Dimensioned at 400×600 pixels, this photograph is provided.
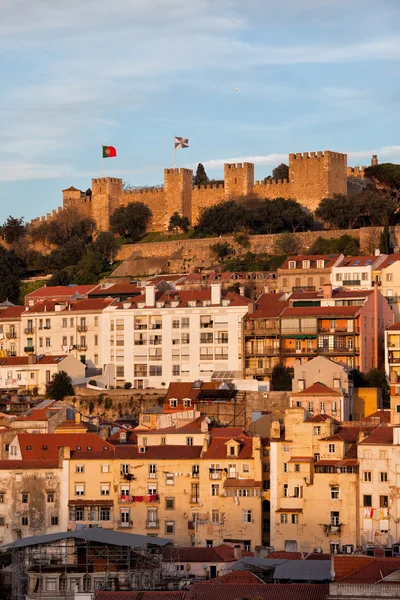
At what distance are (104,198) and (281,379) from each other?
1361 inches

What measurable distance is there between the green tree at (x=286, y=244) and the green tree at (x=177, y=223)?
10367mm

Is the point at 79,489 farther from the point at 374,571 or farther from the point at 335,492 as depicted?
the point at 374,571

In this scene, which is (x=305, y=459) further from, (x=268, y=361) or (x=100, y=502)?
(x=268, y=361)

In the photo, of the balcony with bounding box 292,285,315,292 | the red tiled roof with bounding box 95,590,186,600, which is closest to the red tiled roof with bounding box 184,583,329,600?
the red tiled roof with bounding box 95,590,186,600

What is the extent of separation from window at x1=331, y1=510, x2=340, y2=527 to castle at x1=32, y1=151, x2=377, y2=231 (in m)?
40.9

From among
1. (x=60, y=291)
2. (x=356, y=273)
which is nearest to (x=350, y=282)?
(x=356, y=273)

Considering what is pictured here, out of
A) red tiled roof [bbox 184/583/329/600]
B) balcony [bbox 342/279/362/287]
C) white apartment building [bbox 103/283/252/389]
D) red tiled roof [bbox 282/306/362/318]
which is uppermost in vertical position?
balcony [bbox 342/279/362/287]

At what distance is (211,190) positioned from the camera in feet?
335

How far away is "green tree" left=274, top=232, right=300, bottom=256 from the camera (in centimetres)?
9106

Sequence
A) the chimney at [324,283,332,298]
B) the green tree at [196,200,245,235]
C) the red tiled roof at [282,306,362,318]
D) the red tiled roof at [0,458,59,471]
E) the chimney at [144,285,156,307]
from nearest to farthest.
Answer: the red tiled roof at [0,458,59,471], the red tiled roof at [282,306,362,318], the chimney at [324,283,332,298], the chimney at [144,285,156,307], the green tree at [196,200,245,235]

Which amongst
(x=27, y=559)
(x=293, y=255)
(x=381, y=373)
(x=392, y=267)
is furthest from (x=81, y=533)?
A: (x=293, y=255)

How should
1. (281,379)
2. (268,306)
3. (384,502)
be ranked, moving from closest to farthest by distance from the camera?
(384,502)
(281,379)
(268,306)

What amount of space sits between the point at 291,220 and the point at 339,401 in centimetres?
2872

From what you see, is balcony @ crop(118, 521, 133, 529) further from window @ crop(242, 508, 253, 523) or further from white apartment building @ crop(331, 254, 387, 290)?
white apartment building @ crop(331, 254, 387, 290)
